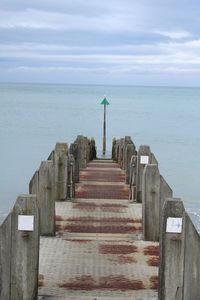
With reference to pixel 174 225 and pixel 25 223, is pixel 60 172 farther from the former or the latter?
pixel 174 225

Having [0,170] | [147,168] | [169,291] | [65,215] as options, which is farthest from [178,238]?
[0,170]

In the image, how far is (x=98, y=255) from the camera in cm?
839

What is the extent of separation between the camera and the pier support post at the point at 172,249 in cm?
627

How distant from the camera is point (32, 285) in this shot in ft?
20.9

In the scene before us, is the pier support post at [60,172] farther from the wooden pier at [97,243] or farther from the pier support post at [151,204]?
the pier support post at [151,204]

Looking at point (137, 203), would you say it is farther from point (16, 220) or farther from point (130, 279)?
point (16, 220)

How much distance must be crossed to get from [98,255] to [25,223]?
2.38 meters

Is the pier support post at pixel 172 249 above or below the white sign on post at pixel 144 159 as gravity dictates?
below

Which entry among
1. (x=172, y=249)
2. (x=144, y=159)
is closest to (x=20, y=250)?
(x=172, y=249)

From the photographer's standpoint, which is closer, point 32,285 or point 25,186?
point 32,285

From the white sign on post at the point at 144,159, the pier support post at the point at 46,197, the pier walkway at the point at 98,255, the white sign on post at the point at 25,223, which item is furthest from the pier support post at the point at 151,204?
the white sign on post at the point at 25,223

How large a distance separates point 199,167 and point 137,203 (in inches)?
1132

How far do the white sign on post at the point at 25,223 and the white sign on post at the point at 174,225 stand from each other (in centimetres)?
131

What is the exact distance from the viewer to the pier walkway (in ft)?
23.3
